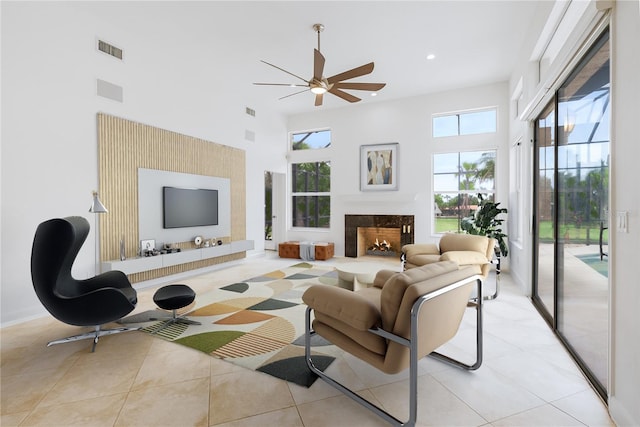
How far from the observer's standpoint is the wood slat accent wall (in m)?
4.10

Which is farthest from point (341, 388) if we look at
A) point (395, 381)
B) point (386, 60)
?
point (386, 60)

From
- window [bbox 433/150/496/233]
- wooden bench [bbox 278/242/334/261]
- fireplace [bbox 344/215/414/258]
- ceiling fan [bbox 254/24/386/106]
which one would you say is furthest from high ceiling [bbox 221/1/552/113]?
wooden bench [bbox 278/242/334/261]

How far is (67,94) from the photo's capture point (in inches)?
145

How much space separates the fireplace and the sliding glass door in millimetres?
3674

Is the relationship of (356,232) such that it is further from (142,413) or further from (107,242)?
(142,413)

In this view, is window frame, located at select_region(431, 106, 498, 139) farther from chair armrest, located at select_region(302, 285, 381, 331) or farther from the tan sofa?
chair armrest, located at select_region(302, 285, 381, 331)

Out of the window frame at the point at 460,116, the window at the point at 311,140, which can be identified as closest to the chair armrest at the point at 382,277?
the window frame at the point at 460,116

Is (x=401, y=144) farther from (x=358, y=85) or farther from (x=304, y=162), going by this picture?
(x=358, y=85)

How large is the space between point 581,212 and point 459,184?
4.15 metres

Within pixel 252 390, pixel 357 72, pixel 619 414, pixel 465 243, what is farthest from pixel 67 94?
Answer: pixel 619 414

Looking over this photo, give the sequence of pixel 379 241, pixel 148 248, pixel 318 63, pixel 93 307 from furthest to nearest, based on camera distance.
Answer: pixel 379 241 < pixel 148 248 < pixel 318 63 < pixel 93 307

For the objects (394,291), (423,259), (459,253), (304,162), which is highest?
(304,162)

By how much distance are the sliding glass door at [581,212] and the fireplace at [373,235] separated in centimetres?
367

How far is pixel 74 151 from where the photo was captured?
3.77 m
